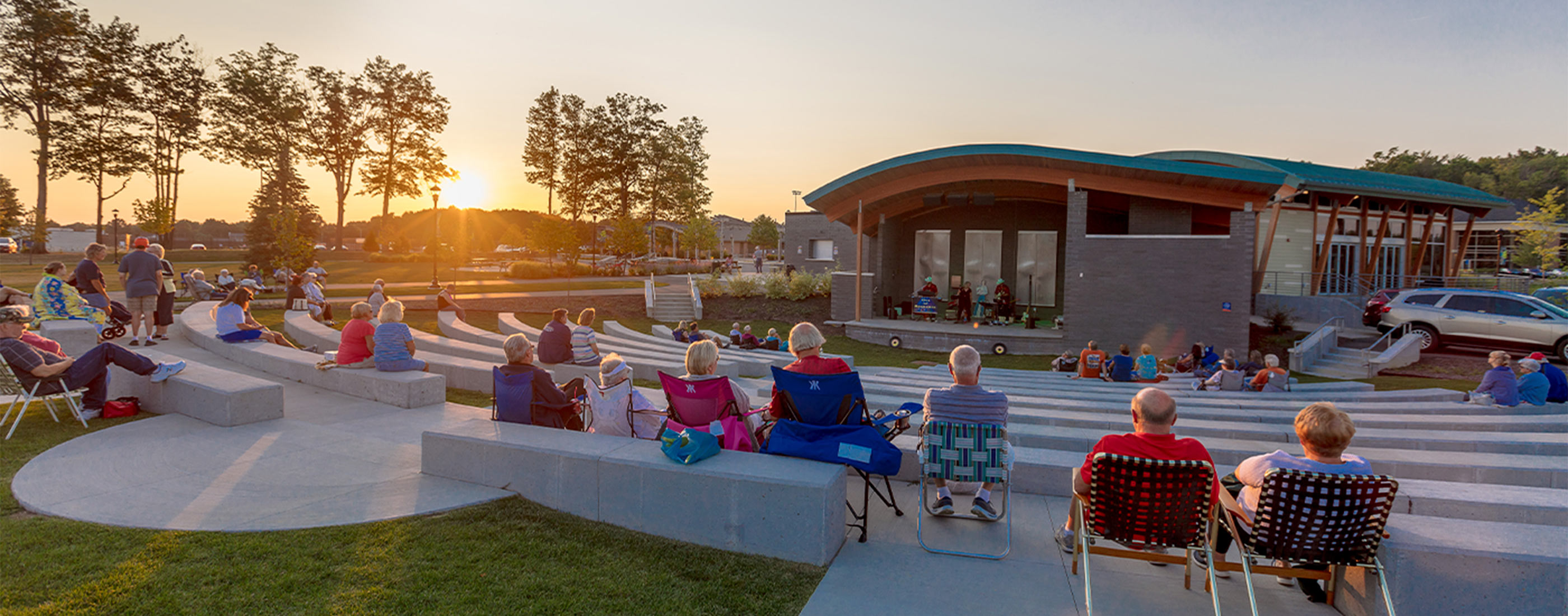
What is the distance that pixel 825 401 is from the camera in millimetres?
4703

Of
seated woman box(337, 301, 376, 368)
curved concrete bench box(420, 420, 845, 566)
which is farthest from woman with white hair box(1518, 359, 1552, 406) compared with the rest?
seated woman box(337, 301, 376, 368)

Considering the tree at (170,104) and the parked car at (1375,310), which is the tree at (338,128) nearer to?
the tree at (170,104)

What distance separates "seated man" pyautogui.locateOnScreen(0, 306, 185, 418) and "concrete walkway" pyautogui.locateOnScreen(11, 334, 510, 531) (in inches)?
22.7

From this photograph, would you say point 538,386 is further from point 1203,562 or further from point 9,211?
point 9,211

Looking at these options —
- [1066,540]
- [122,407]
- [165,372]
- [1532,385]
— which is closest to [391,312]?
[165,372]

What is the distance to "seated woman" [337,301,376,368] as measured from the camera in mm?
8805

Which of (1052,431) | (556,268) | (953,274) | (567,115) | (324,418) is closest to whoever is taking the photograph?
(1052,431)

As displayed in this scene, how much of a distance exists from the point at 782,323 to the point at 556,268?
17665 millimetres

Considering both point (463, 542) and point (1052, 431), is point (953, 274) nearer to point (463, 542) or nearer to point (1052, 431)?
point (1052, 431)

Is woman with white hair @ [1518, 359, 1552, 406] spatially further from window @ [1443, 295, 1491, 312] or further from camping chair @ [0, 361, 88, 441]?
camping chair @ [0, 361, 88, 441]

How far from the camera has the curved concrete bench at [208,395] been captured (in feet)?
23.0

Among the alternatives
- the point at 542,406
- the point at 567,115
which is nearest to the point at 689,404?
the point at 542,406

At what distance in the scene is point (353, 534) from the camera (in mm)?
4289

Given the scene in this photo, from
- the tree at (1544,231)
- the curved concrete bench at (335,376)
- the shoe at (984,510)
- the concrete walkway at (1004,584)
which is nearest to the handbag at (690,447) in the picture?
the concrete walkway at (1004,584)
